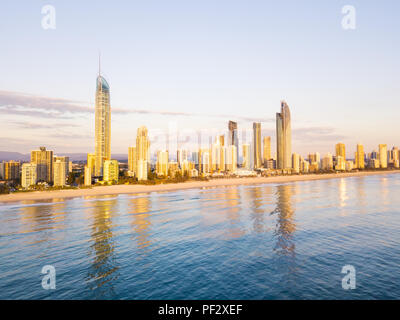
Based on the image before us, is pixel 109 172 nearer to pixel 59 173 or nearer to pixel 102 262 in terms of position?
pixel 59 173

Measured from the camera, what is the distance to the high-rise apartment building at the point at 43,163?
407ft

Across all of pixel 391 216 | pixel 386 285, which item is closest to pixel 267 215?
pixel 391 216

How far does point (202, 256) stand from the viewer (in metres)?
23.0

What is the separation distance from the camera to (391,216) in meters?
39.9

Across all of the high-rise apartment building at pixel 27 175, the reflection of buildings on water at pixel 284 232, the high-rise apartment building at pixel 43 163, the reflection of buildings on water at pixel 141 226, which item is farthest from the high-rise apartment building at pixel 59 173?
the reflection of buildings on water at pixel 284 232

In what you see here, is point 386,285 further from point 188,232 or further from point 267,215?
point 267,215

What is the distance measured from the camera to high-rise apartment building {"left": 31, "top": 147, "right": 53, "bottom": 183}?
12406 cm

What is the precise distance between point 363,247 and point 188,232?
19080mm

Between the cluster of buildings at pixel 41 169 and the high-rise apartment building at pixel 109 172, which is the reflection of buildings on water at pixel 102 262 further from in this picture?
the high-rise apartment building at pixel 109 172

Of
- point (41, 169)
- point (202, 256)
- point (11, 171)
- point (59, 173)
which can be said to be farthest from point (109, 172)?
point (202, 256)

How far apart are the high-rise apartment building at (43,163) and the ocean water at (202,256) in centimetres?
9748

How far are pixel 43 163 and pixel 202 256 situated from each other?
130730 millimetres

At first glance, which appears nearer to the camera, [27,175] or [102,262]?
[102,262]

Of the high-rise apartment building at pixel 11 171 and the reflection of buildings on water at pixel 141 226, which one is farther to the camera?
the high-rise apartment building at pixel 11 171
